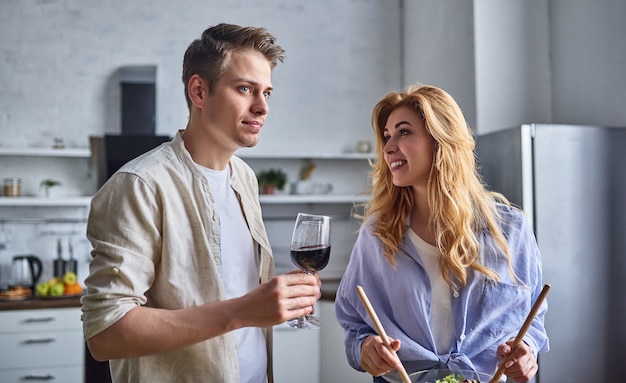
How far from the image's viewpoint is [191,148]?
4.80ft

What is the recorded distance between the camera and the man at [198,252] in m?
1.17

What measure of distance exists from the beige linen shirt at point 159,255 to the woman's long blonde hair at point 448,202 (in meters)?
0.70

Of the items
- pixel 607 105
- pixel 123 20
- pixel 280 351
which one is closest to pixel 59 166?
pixel 123 20

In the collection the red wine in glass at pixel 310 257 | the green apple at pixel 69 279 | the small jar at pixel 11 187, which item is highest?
the small jar at pixel 11 187

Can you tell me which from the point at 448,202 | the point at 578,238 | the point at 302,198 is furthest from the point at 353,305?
the point at 302,198

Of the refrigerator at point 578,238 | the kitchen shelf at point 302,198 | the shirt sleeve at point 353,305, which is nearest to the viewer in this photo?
the shirt sleeve at point 353,305

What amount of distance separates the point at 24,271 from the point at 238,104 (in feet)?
10.1

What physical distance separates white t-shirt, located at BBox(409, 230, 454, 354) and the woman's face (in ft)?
0.86

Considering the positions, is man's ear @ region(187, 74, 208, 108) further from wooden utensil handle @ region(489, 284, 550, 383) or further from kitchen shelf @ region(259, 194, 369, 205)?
kitchen shelf @ region(259, 194, 369, 205)

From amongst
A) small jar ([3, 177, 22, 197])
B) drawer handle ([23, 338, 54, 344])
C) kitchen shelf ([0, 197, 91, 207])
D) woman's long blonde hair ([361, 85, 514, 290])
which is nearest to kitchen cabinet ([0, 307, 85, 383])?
drawer handle ([23, 338, 54, 344])

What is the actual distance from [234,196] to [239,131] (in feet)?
0.75

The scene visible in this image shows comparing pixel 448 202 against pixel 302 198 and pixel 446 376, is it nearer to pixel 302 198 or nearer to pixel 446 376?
pixel 446 376

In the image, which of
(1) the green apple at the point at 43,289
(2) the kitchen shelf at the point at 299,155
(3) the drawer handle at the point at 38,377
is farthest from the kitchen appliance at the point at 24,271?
(2) the kitchen shelf at the point at 299,155

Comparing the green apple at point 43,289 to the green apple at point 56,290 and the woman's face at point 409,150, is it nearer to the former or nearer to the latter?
the green apple at point 56,290
